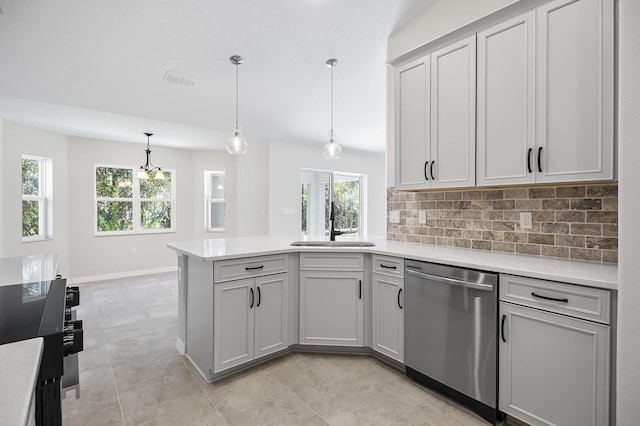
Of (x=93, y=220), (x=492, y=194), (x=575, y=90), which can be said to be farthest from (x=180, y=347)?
(x=93, y=220)

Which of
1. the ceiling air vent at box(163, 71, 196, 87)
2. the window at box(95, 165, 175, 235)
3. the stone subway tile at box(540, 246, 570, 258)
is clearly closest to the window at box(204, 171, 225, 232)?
the window at box(95, 165, 175, 235)

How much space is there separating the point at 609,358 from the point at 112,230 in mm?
6740

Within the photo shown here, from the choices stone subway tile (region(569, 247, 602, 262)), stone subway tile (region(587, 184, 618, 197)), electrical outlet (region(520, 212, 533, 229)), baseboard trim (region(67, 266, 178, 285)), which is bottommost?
baseboard trim (region(67, 266, 178, 285))

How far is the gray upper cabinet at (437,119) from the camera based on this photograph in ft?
7.28

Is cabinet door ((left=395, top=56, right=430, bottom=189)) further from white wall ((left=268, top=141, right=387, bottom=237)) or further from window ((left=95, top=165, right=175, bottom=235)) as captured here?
window ((left=95, top=165, right=175, bottom=235))

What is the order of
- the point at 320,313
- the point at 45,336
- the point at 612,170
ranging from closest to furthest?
the point at 45,336
the point at 612,170
the point at 320,313

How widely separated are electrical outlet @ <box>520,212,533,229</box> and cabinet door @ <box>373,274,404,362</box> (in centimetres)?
93

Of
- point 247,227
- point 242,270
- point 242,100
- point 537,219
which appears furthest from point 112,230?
point 537,219

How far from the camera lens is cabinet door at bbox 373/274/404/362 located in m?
2.31

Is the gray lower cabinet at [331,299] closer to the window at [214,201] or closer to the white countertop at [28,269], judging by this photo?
the white countertop at [28,269]

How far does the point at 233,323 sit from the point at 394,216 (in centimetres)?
178

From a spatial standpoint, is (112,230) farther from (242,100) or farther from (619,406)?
(619,406)

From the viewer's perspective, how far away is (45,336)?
31.9 inches

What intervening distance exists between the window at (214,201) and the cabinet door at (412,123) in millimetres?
4882
